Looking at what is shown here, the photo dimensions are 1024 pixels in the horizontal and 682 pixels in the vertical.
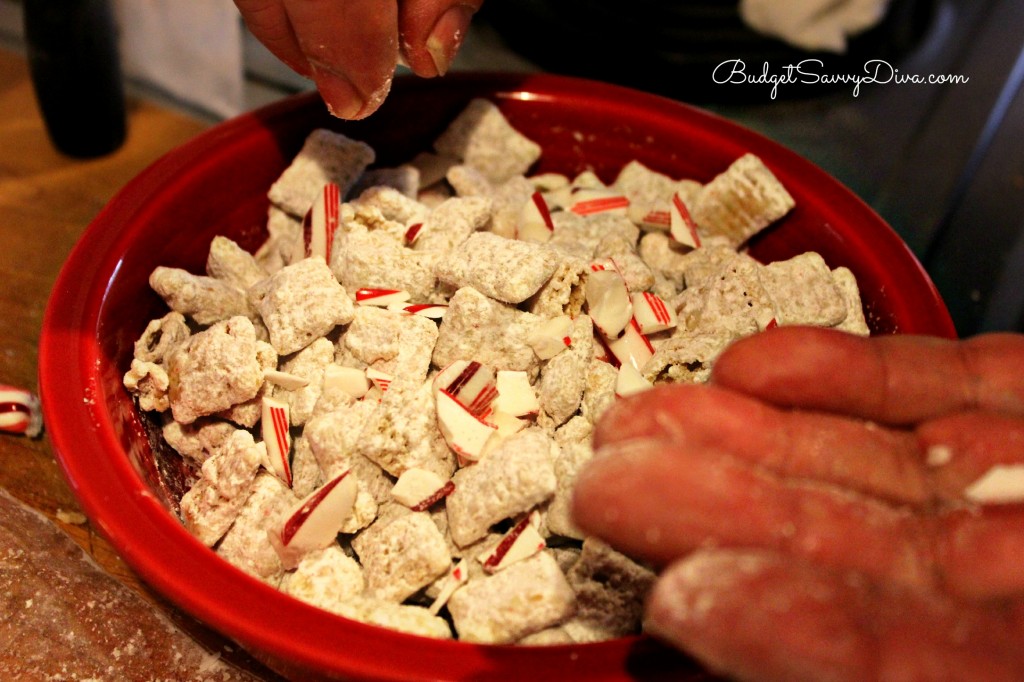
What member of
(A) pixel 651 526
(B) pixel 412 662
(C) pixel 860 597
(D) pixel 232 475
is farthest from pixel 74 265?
(C) pixel 860 597

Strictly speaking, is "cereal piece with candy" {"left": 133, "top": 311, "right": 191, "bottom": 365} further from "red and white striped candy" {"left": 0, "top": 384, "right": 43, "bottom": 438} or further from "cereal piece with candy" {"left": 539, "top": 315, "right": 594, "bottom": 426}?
"cereal piece with candy" {"left": 539, "top": 315, "right": 594, "bottom": 426}

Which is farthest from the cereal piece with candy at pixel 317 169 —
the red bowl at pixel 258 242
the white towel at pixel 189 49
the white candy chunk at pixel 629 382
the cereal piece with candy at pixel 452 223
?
the white towel at pixel 189 49

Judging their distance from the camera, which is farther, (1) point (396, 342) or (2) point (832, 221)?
(2) point (832, 221)

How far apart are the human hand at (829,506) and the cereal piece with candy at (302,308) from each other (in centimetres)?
51

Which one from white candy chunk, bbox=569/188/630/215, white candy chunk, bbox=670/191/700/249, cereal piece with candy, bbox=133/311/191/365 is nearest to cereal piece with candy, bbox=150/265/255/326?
cereal piece with candy, bbox=133/311/191/365

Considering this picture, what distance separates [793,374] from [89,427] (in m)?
0.79

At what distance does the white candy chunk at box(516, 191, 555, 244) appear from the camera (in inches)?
53.0

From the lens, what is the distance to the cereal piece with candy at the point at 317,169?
1.36m

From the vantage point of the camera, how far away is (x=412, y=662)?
2.57ft

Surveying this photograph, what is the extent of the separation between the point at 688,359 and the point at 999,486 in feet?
1.31

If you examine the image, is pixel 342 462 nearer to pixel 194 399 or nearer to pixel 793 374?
pixel 194 399

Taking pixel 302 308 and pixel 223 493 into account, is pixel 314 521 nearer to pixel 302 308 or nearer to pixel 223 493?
pixel 223 493

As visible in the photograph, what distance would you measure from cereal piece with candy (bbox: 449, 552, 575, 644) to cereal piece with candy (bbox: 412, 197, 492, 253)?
0.53 metres

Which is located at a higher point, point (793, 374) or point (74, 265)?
point (793, 374)
